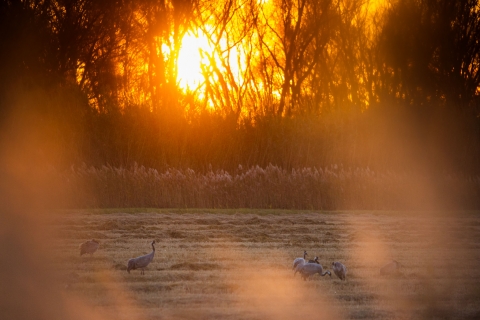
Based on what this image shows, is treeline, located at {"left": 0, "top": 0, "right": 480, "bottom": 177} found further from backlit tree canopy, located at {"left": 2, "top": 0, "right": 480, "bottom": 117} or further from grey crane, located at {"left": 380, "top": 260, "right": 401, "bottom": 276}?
grey crane, located at {"left": 380, "top": 260, "right": 401, "bottom": 276}

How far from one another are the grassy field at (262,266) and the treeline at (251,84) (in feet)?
20.6

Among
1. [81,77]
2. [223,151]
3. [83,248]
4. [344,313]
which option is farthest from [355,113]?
[344,313]

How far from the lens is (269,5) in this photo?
39750mm

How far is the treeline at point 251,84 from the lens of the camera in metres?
25.0

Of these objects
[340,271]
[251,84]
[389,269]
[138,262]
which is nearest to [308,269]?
[340,271]

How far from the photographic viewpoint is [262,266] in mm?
11773

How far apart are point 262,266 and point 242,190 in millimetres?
9277

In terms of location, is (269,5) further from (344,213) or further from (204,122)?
(344,213)

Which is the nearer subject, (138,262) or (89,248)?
(138,262)

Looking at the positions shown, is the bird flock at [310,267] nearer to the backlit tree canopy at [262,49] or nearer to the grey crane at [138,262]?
the grey crane at [138,262]

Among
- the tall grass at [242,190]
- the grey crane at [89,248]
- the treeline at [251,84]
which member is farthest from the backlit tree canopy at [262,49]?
the grey crane at [89,248]

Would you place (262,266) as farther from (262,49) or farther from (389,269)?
(262,49)

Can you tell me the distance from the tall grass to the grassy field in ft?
5.85

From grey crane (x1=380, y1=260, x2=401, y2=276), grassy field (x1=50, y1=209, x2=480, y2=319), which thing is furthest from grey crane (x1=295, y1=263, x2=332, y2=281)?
grey crane (x1=380, y1=260, x2=401, y2=276)
